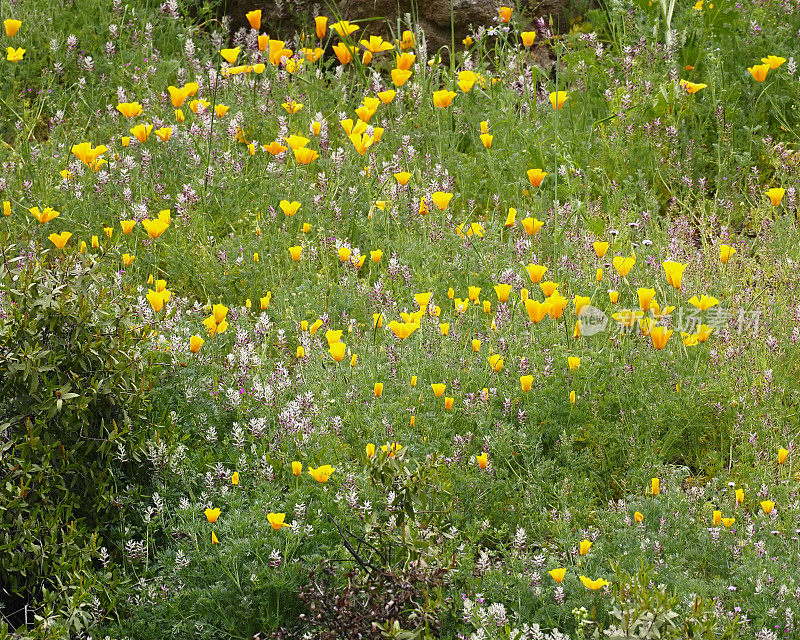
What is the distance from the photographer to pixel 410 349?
3451 mm

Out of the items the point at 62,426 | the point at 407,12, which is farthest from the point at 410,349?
the point at 407,12

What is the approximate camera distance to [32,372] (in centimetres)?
250

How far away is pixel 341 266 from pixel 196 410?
1.51 m

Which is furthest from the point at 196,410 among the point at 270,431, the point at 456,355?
the point at 456,355

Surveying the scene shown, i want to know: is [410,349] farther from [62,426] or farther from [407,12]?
[407,12]

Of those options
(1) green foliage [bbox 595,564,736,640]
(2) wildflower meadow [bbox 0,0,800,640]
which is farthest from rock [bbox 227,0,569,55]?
(1) green foliage [bbox 595,564,736,640]

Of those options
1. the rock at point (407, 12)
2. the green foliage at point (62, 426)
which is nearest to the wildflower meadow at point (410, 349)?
the green foliage at point (62, 426)

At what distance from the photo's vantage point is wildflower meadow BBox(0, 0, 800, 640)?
2.50 meters

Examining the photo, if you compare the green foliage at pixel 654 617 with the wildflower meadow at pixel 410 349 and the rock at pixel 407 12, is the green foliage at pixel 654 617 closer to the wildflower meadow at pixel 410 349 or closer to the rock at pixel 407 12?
the wildflower meadow at pixel 410 349

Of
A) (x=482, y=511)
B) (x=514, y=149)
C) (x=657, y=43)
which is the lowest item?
(x=482, y=511)

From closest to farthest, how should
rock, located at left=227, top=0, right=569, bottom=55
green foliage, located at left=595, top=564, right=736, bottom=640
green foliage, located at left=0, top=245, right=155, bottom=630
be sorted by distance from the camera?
green foliage, located at left=595, top=564, right=736, bottom=640
green foliage, located at left=0, top=245, right=155, bottom=630
rock, located at left=227, top=0, right=569, bottom=55

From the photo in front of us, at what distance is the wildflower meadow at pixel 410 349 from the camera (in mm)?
2502

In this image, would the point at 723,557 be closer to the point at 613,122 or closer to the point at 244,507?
the point at 244,507

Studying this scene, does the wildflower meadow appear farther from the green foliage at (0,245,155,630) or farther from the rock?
the rock
